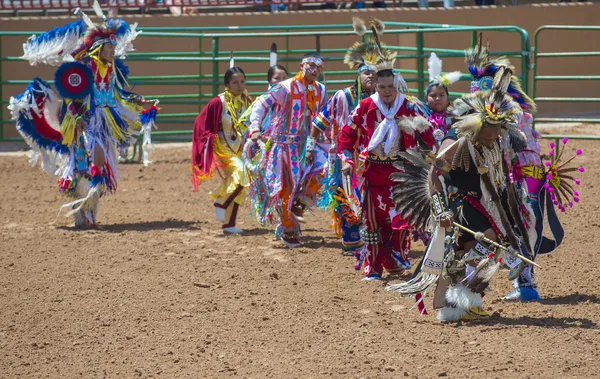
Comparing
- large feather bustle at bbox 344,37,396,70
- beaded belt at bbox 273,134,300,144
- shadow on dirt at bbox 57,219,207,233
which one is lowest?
shadow on dirt at bbox 57,219,207,233

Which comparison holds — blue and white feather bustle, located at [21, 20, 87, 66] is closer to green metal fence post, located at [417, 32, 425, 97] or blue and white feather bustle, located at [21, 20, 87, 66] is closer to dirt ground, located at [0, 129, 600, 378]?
dirt ground, located at [0, 129, 600, 378]

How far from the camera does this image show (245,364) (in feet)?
18.4

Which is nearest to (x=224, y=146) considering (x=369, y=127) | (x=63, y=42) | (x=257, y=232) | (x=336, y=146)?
(x=257, y=232)

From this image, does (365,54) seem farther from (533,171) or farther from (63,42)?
(63,42)

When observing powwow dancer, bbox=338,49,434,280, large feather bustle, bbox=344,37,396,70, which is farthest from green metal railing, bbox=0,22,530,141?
powwow dancer, bbox=338,49,434,280

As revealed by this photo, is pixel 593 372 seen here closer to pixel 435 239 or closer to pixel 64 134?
pixel 435 239

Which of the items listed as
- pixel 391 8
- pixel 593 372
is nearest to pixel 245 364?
pixel 593 372

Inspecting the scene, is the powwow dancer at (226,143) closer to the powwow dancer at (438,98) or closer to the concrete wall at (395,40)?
the powwow dancer at (438,98)

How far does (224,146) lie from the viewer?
9.96 m

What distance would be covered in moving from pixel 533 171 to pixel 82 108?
5.24 metres

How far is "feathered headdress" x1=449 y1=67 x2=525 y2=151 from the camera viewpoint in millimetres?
6078

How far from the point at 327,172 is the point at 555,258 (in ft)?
6.86

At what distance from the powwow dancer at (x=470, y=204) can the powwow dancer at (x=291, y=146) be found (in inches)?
106

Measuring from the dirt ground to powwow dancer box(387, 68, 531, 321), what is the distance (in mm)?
264
